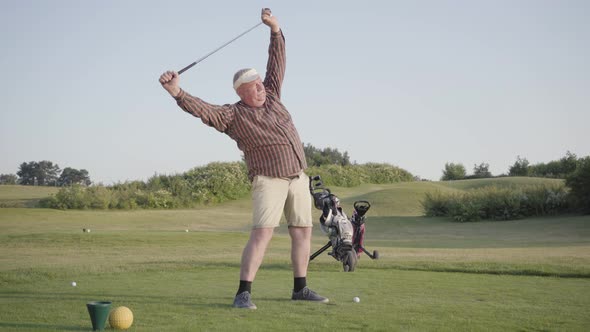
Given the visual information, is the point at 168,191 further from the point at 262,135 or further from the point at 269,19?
the point at 262,135

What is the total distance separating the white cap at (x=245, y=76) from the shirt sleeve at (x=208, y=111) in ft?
0.79

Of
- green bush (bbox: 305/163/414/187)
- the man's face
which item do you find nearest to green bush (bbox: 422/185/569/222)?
green bush (bbox: 305/163/414/187)

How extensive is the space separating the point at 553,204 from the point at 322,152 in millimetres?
21777

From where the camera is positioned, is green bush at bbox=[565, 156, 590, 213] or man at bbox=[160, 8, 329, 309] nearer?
man at bbox=[160, 8, 329, 309]

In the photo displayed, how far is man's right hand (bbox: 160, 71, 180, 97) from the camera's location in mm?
5188

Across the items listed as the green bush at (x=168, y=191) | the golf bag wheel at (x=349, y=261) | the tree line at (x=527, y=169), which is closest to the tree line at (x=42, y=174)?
the green bush at (x=168, y=191)

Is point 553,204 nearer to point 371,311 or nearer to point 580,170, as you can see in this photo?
point 580,170

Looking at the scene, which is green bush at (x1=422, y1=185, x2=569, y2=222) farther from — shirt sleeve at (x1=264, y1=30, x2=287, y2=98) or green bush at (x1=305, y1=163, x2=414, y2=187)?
shirt sleeve at (x1=264, y1=30, x2=287, y2=98)

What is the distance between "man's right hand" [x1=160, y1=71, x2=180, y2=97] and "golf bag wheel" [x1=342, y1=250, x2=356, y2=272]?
139 inches

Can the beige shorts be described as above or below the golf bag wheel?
above

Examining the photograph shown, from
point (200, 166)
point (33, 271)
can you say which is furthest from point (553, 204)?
point (33, 271)

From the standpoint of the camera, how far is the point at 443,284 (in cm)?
695

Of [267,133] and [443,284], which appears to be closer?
[267,133]

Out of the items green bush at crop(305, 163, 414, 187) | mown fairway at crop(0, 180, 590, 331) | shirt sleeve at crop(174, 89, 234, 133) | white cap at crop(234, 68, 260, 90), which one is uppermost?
green bush at crop(305, 163, 414, 187)
